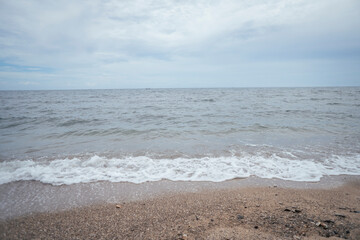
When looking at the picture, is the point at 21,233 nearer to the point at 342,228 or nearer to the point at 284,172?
the point at 342,228

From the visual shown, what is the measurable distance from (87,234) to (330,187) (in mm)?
5437

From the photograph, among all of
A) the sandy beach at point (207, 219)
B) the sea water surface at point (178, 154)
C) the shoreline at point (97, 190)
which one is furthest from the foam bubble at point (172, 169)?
the sandy beach at point (207, 219)

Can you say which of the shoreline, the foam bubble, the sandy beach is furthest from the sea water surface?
the sandy beach

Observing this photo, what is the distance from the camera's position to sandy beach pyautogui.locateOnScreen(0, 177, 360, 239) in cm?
264

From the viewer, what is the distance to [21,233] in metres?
2.77

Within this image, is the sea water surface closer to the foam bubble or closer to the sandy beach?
the foam bubble

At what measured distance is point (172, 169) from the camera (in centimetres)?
524

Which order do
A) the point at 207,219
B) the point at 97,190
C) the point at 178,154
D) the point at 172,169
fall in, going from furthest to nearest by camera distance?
the point at 178,154 < the point at 172,169 < the point at 97,190 < the point at 207,219

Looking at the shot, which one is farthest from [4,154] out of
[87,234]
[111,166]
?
[87,234]

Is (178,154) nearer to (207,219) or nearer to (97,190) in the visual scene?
(97,190)

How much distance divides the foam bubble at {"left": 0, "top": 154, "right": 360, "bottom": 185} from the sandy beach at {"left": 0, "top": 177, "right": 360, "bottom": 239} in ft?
3.28

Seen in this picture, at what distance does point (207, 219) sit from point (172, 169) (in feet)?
7.78

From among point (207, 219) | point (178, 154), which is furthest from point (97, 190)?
point (178, 154)

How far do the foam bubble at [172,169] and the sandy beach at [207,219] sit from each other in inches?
39.4
